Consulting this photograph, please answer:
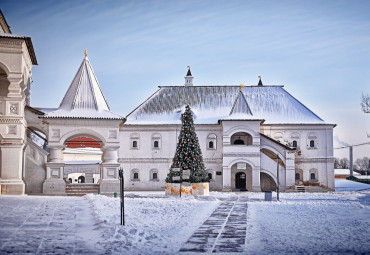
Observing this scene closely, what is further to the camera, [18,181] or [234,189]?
[234,189]

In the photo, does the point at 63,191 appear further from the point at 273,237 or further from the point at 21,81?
the point at 273,237

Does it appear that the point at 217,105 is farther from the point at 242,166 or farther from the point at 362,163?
the point at 362,163

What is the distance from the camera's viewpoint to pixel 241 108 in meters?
44.3

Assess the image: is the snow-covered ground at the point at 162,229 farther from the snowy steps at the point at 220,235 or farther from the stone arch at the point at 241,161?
the stone arch at the point at 241,161

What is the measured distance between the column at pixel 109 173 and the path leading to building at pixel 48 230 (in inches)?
639

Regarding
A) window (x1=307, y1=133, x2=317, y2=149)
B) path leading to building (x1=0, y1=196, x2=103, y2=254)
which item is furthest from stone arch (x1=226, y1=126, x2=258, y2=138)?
path leading to building (x1=0, y1=196, x2=103, y2=254)

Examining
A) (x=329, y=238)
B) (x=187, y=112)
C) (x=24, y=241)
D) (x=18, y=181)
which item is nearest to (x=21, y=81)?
(x=18, y=181)

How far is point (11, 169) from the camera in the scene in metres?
29.6

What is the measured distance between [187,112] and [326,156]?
57.1 feet

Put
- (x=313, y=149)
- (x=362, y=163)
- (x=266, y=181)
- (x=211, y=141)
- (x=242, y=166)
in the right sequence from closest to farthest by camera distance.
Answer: (x=242, y=166), (x=266, y=181), (x=211, y=141), (x=313, y=149), (x=362, y=163)

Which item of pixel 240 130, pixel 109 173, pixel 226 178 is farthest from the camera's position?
pixel 240 130

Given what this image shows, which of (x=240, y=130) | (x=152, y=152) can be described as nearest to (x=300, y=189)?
(x=240, y=130)

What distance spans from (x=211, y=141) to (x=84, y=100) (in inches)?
536

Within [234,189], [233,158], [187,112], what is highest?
[187,112]
